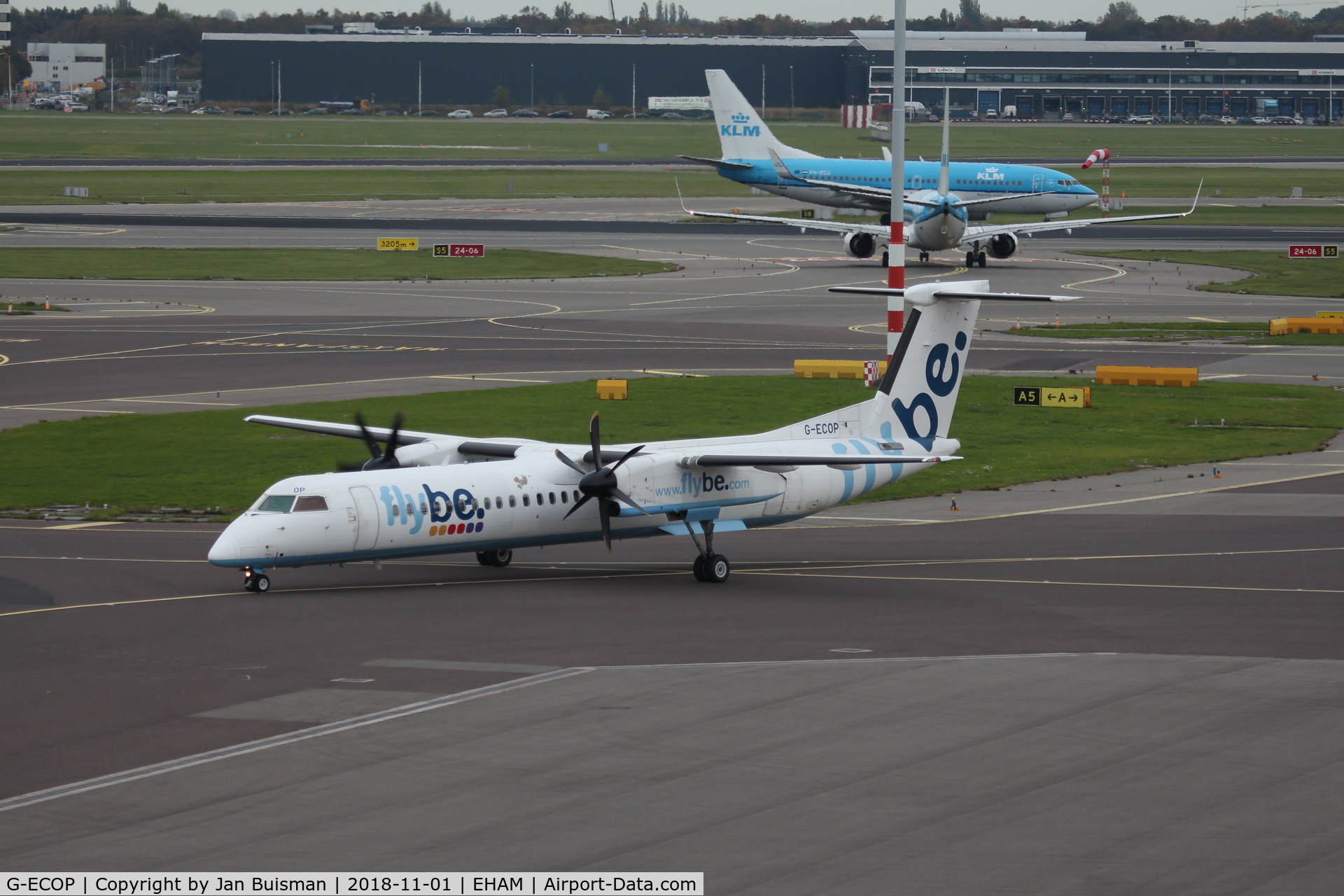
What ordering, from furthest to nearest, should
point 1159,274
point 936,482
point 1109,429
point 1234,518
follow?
1. point 1159,274
2. point 1109,429
3. point 936,482
4. point 1234,518

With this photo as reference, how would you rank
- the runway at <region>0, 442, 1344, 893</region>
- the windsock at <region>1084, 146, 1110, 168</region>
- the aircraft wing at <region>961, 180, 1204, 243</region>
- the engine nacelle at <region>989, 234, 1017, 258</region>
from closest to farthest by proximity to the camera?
the runway at <region>0, 442, 1344, 893</region>, the aircraft wing at <region>961, 180, 1204, 243</region>, the engine nacelle at <region>989, 234, 1017, 258</region>, the windsock at <region>1084, 146, 1110, 168</region>

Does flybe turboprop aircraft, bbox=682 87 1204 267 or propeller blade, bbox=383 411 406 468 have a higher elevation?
flybe turboprop aircraft, bbox=682 87 1204 267

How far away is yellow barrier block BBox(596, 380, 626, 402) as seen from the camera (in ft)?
180

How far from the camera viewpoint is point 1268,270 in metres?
99.8

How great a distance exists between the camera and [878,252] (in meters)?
108

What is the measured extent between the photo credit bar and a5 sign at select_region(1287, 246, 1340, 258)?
100m

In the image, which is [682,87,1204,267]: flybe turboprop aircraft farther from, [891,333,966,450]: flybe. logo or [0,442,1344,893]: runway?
[0,442,1344,893]: runway

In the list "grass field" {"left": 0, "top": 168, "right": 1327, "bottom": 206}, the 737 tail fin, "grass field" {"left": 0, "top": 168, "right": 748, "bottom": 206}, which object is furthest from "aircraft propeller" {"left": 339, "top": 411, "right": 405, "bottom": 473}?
"grass field" {"left": 0, "top": 168, "right": 748, "bottom": 206}

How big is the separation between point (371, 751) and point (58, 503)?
2291 centimetres

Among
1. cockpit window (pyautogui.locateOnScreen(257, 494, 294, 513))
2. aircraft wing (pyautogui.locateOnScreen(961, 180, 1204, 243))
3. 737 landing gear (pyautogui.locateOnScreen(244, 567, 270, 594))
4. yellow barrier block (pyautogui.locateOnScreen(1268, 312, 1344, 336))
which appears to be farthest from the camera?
aircraft wing (pyautogui.locateOnScreen(961, 180, 1204, 243))

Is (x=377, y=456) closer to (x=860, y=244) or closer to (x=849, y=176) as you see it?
(x=860, y=244)

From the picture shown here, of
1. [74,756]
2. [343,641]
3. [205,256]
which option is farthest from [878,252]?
[74,756]

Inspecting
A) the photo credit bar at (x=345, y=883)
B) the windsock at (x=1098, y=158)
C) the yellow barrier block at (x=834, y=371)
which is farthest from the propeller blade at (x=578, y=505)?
the windsock at (x=1098, y=158)

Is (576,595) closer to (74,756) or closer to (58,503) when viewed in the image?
(74,756)
